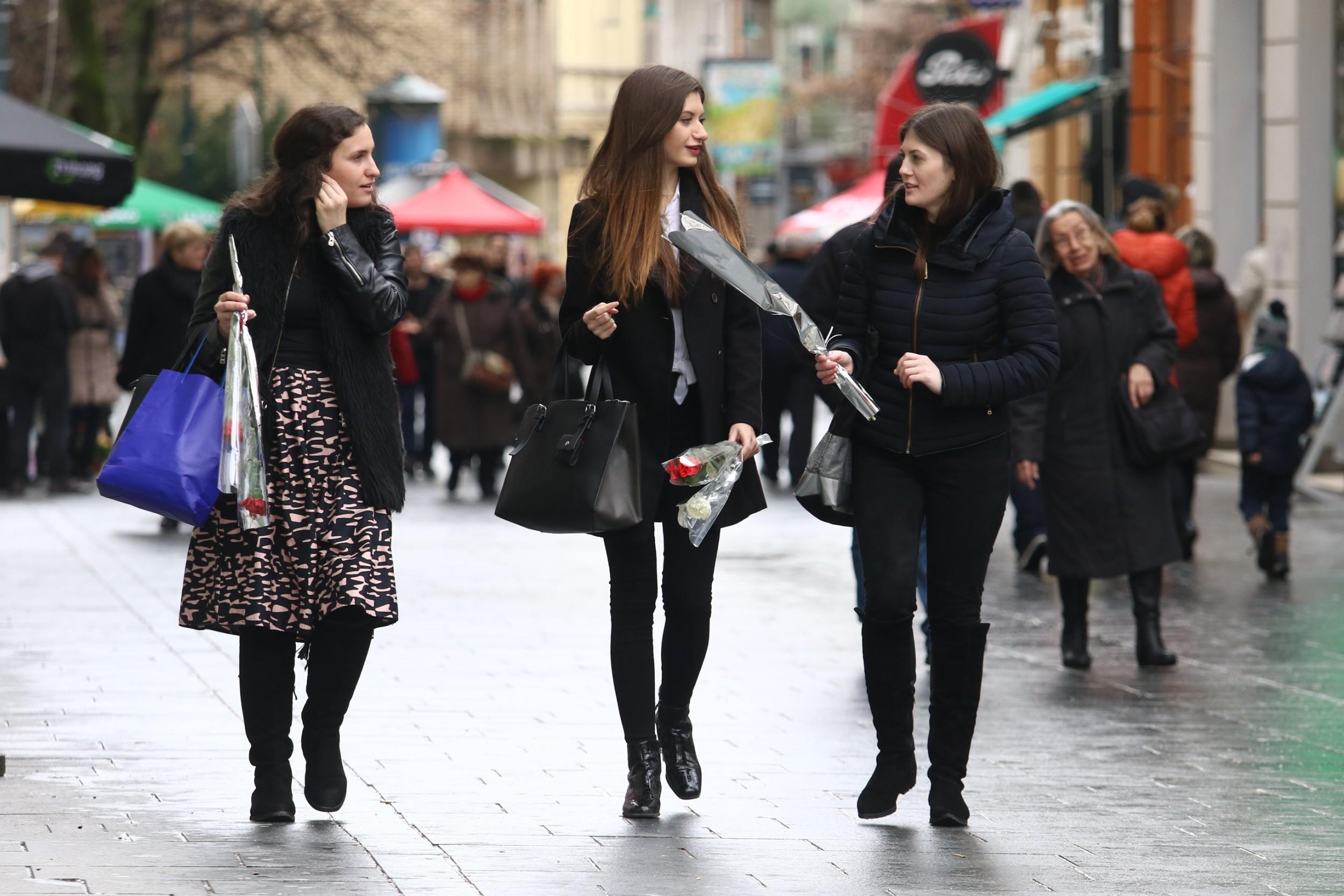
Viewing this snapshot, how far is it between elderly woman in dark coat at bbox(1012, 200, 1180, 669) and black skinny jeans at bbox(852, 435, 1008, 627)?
2.90m

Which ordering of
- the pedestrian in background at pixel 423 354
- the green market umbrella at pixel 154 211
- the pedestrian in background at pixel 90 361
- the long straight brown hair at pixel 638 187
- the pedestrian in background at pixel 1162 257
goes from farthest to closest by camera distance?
the green market umbrella at pixel 154 211 → the pedestrian in background at pixel 423 354 → the pedestrian in background at pixel 90 361 → the pedestrian in background at pixel 1162 257 → the long straight brown hair at pixel 638 187

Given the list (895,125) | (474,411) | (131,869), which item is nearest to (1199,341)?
(474,411)

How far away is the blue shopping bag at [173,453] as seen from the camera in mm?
5754

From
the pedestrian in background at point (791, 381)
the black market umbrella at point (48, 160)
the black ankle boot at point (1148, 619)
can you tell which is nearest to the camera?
the black ankle boot at point (1148, 619)

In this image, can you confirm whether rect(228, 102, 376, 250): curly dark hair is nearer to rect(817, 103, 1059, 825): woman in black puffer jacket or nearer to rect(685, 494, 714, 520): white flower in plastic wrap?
rect(685, 494, 714, 520): white flower in plastic wrap

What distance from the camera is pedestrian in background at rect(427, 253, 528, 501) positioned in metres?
17.9

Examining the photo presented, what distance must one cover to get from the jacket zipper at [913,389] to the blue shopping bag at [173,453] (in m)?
1.71

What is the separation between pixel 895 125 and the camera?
29.6 meters

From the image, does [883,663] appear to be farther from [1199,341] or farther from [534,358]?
[534,358]

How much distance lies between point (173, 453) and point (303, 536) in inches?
14.9

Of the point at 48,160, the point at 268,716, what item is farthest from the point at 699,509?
the point at 48,160

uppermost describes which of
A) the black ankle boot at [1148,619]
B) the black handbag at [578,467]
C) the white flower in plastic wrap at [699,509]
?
the black handbag at [578,467]

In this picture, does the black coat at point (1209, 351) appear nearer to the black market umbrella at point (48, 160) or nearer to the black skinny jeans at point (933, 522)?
the black market umbrella at point (48, 160)

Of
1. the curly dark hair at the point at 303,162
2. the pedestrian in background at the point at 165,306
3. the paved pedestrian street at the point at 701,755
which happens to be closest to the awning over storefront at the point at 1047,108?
the pedestrian in background at the point at 165,306
